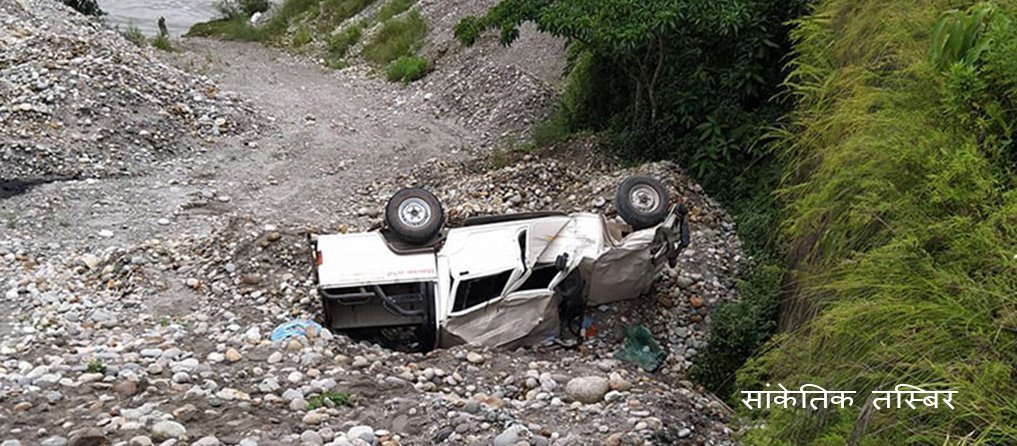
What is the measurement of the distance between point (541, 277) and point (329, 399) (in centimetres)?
255

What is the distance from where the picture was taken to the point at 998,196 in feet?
17.6

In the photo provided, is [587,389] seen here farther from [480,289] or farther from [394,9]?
[394,9]

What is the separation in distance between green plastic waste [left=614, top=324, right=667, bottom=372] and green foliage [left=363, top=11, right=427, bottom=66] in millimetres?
13812

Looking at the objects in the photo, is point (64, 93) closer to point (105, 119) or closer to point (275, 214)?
point (105, 119)

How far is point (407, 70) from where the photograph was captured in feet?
66.1

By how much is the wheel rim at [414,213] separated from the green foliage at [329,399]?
7.82ft

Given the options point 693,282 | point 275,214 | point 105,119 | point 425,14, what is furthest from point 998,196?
point 425,14

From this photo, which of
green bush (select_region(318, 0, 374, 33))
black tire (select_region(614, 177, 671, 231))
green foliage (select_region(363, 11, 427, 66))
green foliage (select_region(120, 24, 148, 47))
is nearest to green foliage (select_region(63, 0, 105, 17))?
green foliage (select_region(120, 24, 148, 47))

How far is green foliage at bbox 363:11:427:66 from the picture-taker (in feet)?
71.9

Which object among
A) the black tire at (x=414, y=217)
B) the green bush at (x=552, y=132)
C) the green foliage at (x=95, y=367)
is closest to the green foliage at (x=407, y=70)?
the green bush at (x=552, y=132)

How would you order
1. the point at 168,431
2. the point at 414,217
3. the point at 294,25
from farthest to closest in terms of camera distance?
the point at 294,25 → the point at 414,217 → the point at 168,431

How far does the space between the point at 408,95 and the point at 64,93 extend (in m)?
6.36

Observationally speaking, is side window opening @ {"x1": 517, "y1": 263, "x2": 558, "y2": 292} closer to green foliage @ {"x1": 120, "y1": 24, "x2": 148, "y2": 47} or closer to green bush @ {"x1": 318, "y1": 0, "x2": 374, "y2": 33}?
green foliage @ {"x1": 120, "y1": 24, "x2": 148, "y2": 47}

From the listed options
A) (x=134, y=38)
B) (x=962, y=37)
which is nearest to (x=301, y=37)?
(x=134, y=38)
